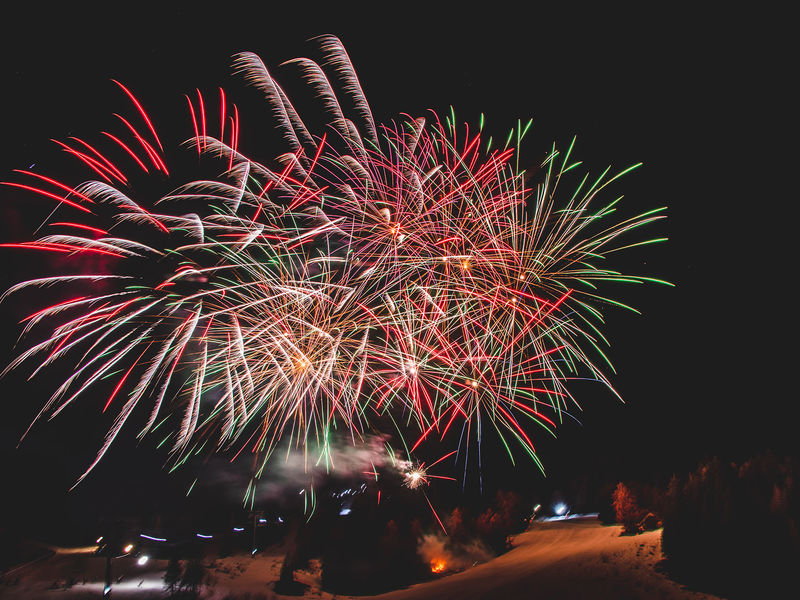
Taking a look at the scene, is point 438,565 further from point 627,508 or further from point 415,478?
point 627,508

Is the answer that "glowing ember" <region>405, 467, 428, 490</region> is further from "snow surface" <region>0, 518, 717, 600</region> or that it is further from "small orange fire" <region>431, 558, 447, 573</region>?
"snow surface" <region>0, 518, 717, 600</region>

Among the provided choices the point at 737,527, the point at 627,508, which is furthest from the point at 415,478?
the point at 737,527

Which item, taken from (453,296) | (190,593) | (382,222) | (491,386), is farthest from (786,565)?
(190,593)

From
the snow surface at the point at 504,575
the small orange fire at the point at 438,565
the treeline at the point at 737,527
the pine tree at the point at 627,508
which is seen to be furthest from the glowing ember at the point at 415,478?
the treeline at the point at 737,527

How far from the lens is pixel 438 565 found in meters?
18.3

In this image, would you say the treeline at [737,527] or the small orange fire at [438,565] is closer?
the treeline at [737,527]

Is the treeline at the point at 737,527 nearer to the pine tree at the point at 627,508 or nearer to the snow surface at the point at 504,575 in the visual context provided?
the snow surface at the point at 504,575

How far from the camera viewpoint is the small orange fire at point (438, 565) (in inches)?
711

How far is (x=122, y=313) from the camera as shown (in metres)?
6.98

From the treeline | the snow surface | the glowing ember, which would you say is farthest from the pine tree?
the glowing ember

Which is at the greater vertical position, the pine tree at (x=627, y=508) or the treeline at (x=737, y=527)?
the treeline at (x=737, y=527)

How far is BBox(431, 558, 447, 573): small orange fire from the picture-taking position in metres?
18.1

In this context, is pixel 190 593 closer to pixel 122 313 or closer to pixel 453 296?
pixel 122 313

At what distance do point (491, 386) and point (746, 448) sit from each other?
40.6ft
